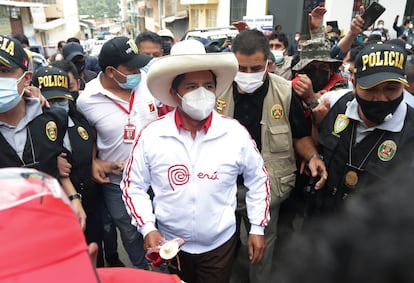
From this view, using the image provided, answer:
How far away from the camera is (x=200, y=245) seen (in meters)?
2.01

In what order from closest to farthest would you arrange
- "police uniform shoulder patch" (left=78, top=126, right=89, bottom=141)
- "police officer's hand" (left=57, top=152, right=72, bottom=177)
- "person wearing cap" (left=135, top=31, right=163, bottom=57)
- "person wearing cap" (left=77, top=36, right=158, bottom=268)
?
"police officer's hand" (left=57, top=152, right=72, bottom=177)
"police uniform shoulder patch" (left=78, top=126, right=89, bottom=141)
"person wearing cap" (left=77, top=36, right=158, bottom=268)
"person wearing cap" (left=135, top=31, right=163, bottom=57)

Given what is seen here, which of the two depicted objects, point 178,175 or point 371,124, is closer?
point 178,175

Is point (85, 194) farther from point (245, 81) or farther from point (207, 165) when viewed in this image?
point (245, 81)

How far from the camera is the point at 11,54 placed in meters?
1.97

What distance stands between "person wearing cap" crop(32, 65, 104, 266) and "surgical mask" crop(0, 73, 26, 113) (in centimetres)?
33

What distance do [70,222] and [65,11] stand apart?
44875mm

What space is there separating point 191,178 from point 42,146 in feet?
3.01

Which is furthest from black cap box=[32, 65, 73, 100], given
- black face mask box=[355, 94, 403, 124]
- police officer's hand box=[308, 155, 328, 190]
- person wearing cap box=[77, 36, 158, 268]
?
black face mask box=[355, 94, 403, 124]

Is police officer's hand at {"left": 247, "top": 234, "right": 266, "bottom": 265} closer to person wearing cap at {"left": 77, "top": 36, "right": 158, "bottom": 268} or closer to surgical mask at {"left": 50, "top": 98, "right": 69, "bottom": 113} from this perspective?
person wearing cap at {"left": 77, "top": 36, "right": 158, "bottom": 268}

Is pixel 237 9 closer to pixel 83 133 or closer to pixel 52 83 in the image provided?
pixel 52 83

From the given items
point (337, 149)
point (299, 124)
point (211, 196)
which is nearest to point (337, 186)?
point (337, 149)

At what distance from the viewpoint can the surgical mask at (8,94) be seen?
1.93 meters

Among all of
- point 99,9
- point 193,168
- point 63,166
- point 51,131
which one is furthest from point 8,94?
point 99,9

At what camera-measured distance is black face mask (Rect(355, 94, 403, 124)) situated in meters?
1.87
